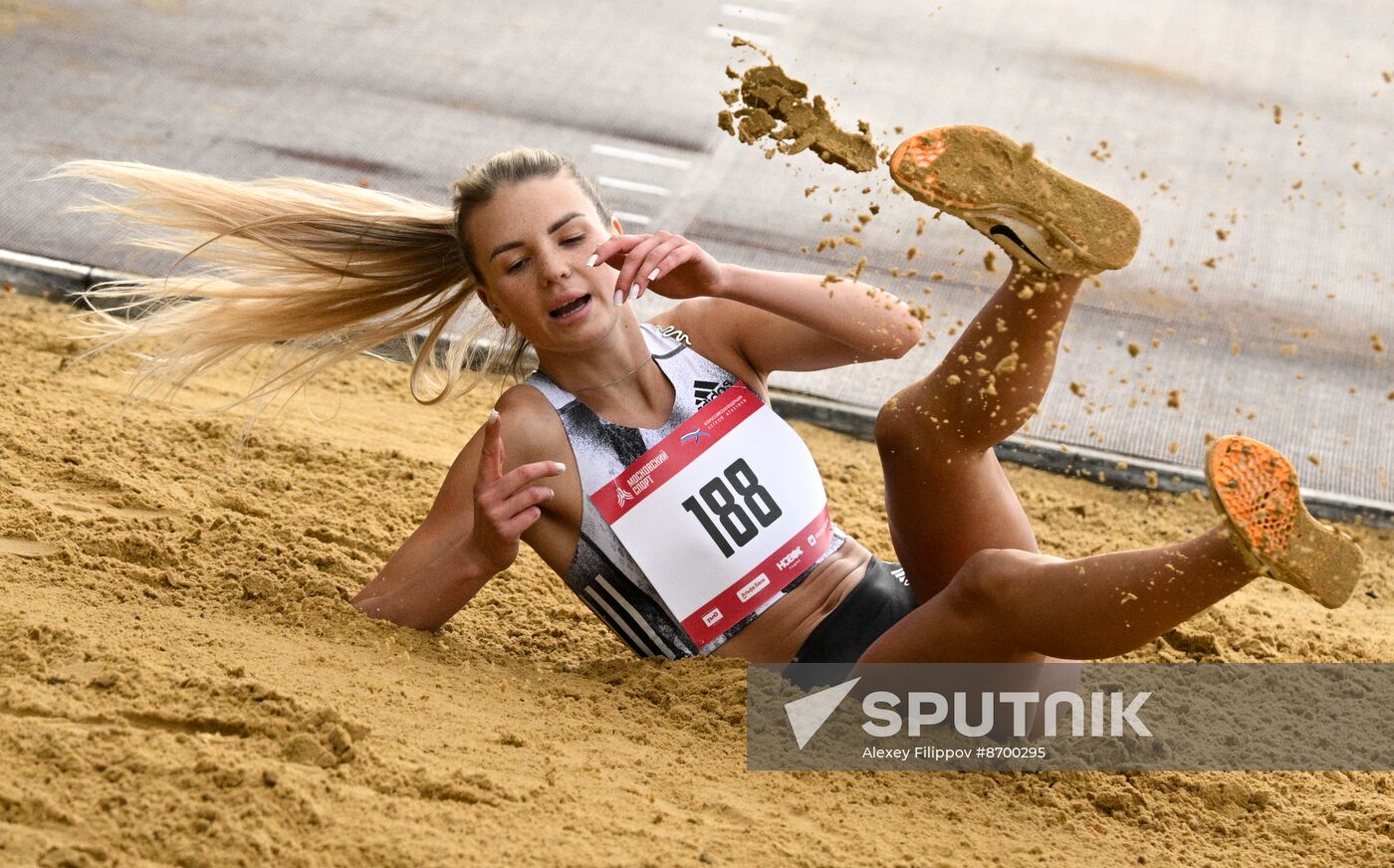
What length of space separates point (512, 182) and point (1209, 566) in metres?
1.56

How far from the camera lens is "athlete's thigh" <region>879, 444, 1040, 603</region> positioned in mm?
2896

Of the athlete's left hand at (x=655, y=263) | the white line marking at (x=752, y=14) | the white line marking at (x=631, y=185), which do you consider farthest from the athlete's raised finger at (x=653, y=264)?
the white line marking at (x=752, y=14)

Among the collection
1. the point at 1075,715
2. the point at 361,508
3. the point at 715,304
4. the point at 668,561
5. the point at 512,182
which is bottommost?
the point at 361,508

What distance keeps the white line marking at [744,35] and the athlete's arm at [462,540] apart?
18.4 feet

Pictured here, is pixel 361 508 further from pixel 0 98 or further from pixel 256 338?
pixel 0 98

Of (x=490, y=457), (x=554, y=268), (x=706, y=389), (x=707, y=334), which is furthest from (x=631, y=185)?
(x=490, y=457)

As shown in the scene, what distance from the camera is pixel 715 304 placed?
3.33 metres

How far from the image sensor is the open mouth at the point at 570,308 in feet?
9.95

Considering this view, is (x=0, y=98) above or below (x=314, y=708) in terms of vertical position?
below

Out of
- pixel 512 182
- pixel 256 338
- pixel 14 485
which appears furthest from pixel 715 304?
pixel 14 485

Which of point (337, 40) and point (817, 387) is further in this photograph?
point (337, 40)

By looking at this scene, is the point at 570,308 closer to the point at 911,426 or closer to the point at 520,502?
the point at 520,502

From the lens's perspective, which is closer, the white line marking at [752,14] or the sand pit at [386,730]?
the sand pit at [386,730]

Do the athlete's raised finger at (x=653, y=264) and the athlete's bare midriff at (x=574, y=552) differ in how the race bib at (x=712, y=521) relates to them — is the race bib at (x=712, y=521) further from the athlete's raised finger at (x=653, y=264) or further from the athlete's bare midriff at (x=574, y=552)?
the athlete's raised finger at (x=653, y=264)
